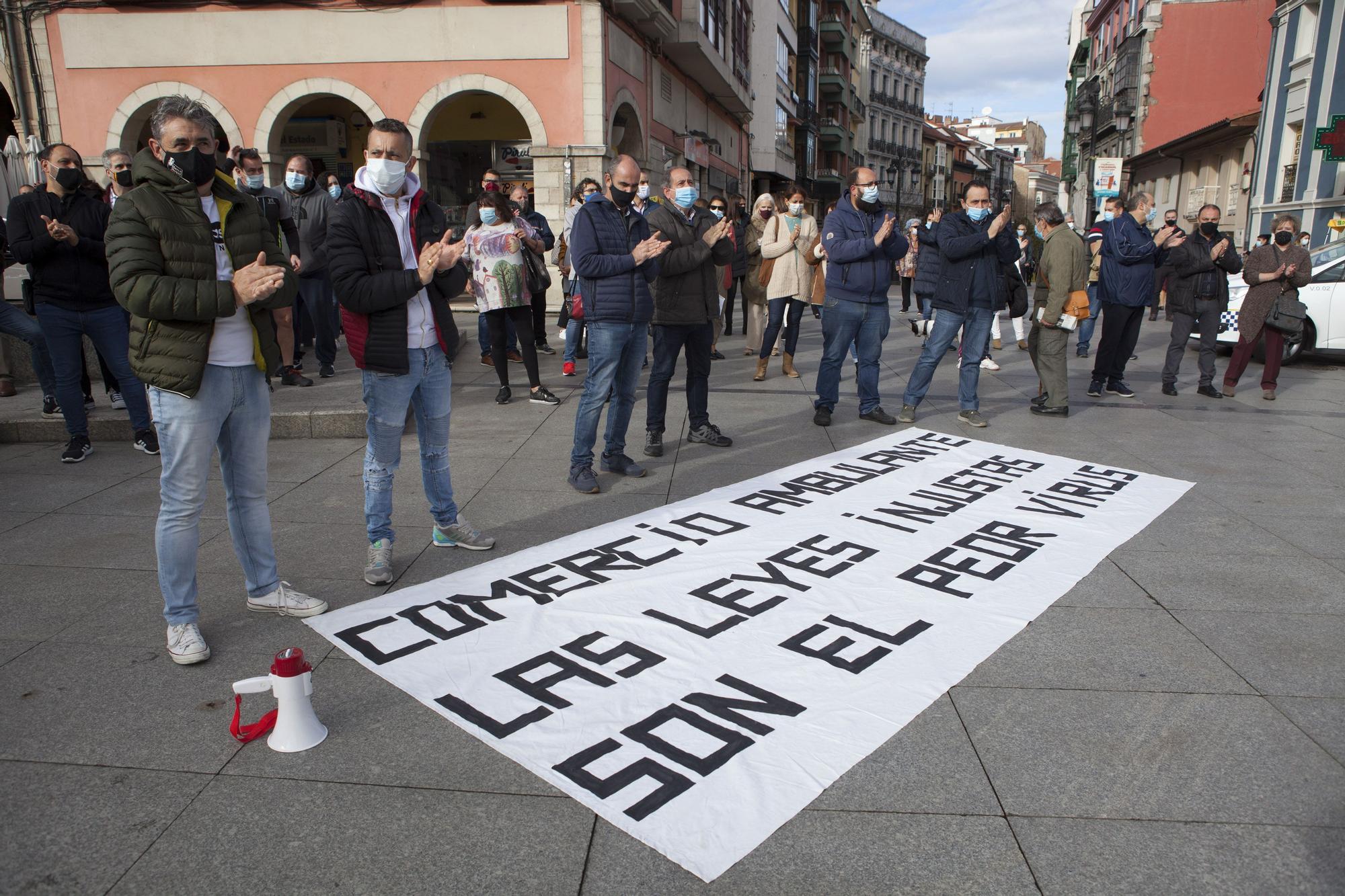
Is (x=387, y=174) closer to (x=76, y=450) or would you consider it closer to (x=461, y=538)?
(x=461, y=538)

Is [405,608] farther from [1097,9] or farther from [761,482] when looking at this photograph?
[1097,9]

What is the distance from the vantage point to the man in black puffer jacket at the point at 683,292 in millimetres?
5953

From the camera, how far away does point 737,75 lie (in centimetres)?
2767

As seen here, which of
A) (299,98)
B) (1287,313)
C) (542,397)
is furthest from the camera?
(299,98)

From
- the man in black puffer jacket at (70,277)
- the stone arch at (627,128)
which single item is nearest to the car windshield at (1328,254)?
the stone arch at (627,128)

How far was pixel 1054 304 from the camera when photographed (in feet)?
24.6

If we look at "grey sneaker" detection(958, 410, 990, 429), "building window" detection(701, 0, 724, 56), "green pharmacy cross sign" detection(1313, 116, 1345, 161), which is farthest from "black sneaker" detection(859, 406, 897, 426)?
"building window" detection(701, 0, 724, 56)

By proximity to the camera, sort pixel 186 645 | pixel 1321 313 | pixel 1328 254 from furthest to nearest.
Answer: pixel 1328 254 < pixel 1321 313 < pixel 186 645

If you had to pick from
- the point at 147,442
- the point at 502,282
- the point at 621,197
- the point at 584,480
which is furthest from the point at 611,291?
the point at 147,442

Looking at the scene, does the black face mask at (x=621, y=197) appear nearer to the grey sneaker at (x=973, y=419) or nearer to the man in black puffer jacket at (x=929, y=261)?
the man in black puffer jacket at (x=929, y=261)

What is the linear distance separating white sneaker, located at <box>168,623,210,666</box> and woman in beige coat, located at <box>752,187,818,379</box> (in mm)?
6276

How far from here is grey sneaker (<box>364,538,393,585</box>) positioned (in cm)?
403

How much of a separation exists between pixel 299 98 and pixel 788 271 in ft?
37.9

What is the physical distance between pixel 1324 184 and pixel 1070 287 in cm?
1603
